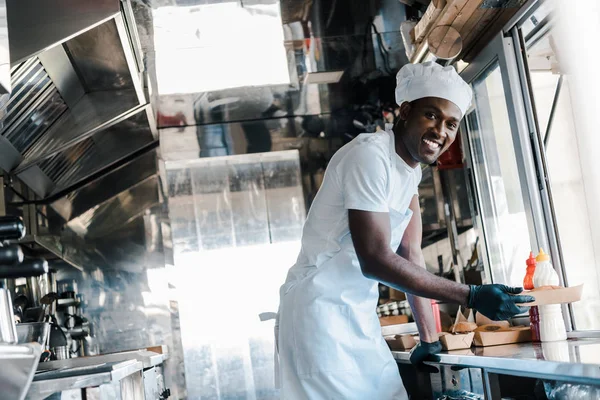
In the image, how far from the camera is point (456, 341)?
2.14 m

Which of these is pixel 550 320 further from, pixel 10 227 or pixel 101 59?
pixel 101 59

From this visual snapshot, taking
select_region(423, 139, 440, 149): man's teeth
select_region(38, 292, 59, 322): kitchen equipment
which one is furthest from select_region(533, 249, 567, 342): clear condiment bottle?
select_region(38, 292, 59, 322): kitchen equipment

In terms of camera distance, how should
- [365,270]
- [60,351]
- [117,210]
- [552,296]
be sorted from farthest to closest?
[117,210], [60,351], [552,296], [365,270]

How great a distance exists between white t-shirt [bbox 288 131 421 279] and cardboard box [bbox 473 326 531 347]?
1.46ft

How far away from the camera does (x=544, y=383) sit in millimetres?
1625

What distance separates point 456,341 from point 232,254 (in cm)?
258

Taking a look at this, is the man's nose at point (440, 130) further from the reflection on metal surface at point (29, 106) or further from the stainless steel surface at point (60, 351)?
the stainless steel surface at point (60, 351)

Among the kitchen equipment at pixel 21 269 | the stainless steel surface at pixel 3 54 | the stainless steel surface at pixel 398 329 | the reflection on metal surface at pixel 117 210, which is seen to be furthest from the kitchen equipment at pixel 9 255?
the reflection on metal surface at pixel 117 210

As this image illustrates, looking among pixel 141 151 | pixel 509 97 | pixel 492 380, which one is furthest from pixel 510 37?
pixel 141 151

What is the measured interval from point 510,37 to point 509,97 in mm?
216

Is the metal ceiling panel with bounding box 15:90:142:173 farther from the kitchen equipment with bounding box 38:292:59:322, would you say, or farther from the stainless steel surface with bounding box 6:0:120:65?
the stainless steel surface with bounding box 6:0:120:65

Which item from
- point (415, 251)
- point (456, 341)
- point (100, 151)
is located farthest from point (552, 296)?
point (100, 151)

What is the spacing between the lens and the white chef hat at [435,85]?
2.02m

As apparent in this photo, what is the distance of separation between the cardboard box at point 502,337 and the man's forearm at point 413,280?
1.42 ft
